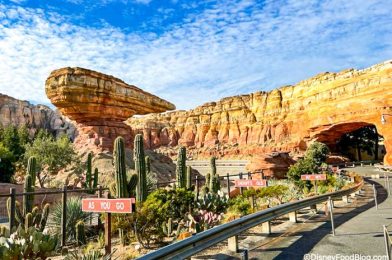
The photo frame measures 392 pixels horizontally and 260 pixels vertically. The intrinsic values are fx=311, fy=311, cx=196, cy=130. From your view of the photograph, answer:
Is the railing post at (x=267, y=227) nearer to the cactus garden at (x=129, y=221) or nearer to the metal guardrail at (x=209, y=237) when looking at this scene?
the metal guardrail at (x=209, y=237)

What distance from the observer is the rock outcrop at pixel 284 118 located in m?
46.0

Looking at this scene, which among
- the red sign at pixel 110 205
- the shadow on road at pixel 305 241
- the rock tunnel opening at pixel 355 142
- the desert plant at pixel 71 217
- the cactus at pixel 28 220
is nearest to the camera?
the shadow on road at pixel 305 241

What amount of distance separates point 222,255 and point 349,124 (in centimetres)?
5010

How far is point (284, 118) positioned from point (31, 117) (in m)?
75.4

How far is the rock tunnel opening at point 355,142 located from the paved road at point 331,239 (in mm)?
47823

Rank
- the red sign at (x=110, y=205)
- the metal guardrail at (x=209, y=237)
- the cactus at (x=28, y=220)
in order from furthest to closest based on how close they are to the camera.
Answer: the cactus at (x=28, y=220), the red sign at (x=110, y=205), the metal guardrail at (x=209, y=237)

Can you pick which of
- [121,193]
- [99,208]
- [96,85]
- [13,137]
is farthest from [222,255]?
[13,137]

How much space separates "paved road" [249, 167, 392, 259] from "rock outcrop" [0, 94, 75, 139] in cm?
8963

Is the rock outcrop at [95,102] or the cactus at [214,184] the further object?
the rock outcrop at [95,102]

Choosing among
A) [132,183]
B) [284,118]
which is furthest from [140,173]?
[284,118]

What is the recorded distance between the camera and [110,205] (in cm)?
585

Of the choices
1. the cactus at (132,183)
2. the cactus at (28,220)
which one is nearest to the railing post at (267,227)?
the cactus at (132,183)

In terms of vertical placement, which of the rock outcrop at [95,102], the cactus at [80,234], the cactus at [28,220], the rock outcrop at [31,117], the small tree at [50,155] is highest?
the rock outcrop at [31,117]

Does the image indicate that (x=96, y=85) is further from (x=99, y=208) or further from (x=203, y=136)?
(x=203, y=136)
